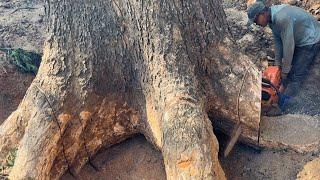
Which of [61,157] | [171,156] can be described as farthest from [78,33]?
[171,156]

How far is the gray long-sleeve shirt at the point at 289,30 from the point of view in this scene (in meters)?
4.71

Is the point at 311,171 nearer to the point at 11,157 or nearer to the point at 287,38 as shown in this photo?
the point at 287,38

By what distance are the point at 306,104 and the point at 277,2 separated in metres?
1.85

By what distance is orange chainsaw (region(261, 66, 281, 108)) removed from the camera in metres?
→ 4.43

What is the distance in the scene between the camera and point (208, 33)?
11.6 ft

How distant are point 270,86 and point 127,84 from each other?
6.06ft

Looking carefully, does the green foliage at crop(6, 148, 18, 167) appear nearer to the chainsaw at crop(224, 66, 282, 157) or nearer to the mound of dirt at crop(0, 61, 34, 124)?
the mound of dirt at crop(0, 61, 34, 124)

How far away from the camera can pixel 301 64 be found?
16.5 feet

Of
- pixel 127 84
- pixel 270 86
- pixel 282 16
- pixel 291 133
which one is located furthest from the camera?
pixel 282 16

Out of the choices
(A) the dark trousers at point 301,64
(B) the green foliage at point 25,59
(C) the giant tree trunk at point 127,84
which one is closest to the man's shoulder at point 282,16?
(A) the dark trousers at point 301,64

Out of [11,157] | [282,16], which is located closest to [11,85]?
[11,157]

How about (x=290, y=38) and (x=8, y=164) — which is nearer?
(x=8, y=164)

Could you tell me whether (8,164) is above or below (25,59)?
below

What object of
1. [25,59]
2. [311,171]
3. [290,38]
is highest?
[25,59]
